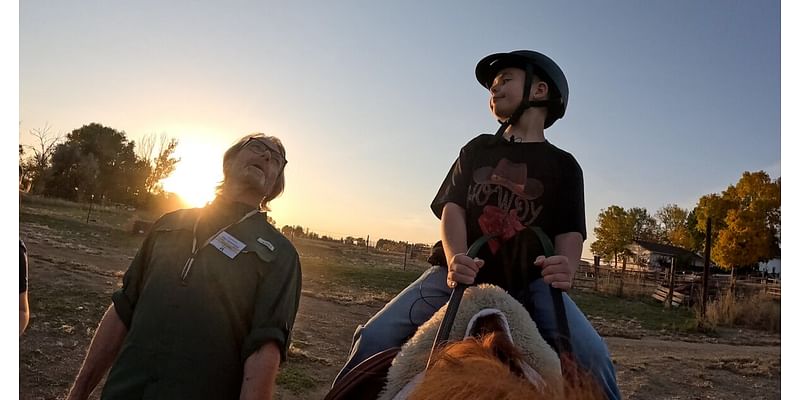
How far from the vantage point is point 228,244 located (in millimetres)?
2107

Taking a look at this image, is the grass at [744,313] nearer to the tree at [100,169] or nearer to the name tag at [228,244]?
the name tag at [228,244]

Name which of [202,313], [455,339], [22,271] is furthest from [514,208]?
[22,271]

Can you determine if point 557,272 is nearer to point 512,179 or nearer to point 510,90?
point 512,179

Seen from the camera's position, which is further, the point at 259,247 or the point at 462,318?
the point at 259,247

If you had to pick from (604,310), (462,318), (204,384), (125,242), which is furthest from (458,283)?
(125,242)

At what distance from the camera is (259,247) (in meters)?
2.12

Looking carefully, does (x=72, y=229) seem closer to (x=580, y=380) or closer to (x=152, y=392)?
(x=152, y=392)

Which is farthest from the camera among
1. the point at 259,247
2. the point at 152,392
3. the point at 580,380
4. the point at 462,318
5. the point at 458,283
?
the point at 259,247

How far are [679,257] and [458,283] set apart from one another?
52.6 m

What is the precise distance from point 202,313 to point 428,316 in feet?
2.82

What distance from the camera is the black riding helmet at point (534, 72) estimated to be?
7.07ft

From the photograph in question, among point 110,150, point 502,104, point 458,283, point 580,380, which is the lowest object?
point 580,380

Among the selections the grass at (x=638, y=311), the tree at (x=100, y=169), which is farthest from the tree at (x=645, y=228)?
the tree at (x=100, y=169)

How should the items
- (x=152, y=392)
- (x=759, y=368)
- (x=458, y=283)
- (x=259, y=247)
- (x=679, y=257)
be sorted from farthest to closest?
(x=679, y=257), (x=759, y=368), (x=259, y=247), (x=152, y=392), (x=458, y=283)
